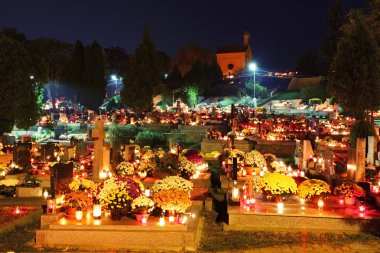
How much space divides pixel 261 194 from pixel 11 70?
63.1 ft

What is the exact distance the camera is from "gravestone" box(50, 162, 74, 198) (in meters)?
11.9

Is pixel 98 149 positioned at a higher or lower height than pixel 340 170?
higher

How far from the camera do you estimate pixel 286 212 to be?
1173 centimetres

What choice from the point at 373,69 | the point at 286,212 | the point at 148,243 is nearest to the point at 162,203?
the point at 148,243

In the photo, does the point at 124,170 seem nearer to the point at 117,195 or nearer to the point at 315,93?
the point at 117,195

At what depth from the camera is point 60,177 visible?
478 inches

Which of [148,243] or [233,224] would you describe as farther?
[233,224]

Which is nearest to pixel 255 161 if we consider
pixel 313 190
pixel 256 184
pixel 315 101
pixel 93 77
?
pixel 256 184

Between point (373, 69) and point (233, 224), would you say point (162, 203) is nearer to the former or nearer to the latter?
point (233, 224)

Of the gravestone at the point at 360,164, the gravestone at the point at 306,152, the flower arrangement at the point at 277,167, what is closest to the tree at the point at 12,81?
the flower arrangement at the point at 277,167

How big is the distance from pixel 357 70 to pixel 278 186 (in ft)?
61.2

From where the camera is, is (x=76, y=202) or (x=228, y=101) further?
(x=228, y=101)

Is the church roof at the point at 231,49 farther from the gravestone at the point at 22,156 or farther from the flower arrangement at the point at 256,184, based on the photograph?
the flower arrangement at the point at 256,184

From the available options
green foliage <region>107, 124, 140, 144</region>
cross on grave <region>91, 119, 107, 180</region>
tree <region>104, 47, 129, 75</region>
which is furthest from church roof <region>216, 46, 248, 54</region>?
cross on grave <region>91, 119, 107, 180</region>
